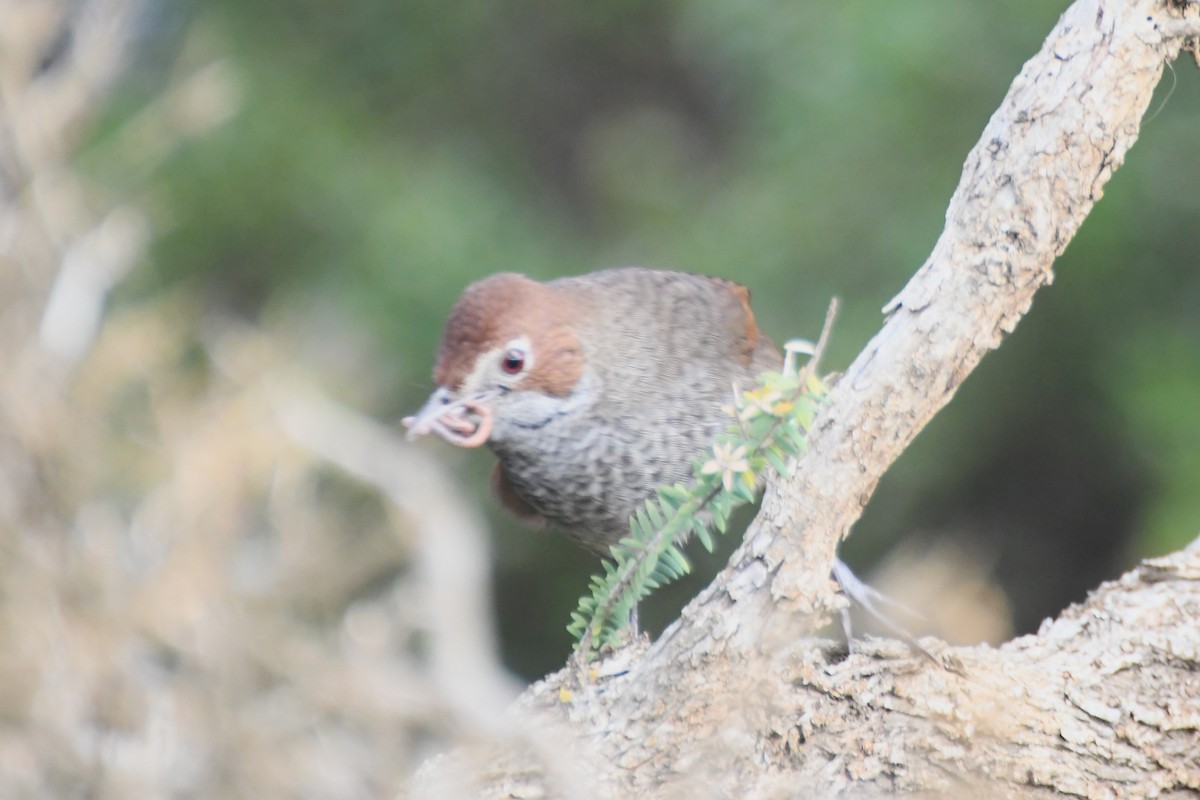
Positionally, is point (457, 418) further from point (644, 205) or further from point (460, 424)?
point (644, 205)

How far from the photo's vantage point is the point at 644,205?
5.18 m

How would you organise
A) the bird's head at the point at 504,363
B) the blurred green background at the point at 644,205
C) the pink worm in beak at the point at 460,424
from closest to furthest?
the pink worm in beak at the point at 460,424 < the bird's head at the point at 504,363 < the blurred green background at the point at 644,205

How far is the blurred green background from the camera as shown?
4.12 m

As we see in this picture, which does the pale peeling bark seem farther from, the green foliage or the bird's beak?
the bird's beak

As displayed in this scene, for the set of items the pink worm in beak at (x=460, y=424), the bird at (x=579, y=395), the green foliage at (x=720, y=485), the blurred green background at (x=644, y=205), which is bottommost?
the green foliage at (x=720, y=485)

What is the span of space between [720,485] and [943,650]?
1.35ft

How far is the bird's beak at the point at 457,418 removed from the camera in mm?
2393

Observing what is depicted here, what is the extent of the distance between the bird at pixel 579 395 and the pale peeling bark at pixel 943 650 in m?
0.82

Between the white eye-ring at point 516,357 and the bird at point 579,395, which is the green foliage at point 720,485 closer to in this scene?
the bird at point 579,395

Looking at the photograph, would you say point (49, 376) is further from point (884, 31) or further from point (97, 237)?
point (884, 31)

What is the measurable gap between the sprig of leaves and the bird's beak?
29.5 inches

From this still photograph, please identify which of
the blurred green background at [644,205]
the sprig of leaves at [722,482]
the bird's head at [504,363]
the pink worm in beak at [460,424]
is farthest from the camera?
the blurred green background at [644,205]

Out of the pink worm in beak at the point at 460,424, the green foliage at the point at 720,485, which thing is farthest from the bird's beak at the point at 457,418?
the green foliage at the point at 720,485

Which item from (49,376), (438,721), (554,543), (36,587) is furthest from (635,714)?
(554,543)
